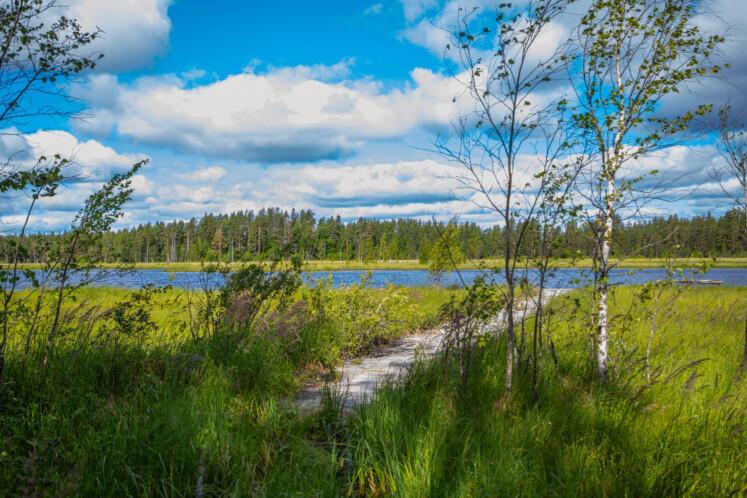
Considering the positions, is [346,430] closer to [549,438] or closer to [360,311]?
[549,438]

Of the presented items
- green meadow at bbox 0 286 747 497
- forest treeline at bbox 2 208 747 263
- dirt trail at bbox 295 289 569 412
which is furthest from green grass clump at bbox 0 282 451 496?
forest treeline at bbox 2 208 747 263

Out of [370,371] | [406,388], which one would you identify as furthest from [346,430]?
[370,371]

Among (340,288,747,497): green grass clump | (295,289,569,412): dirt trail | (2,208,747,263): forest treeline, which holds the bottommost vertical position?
(295,289,569,412): dirt trail

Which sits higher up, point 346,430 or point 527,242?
point 527,242

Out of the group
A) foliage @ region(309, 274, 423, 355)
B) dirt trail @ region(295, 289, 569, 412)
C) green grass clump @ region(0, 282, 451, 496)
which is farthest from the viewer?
foliage @ region(309, 274, 423, 355)

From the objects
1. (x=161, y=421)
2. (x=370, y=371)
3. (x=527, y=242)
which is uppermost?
(x=527, y=242)

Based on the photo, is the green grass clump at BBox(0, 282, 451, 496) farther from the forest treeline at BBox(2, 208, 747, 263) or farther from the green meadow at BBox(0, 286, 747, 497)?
the forest treeline at BBox(2, 208, 747, 263)

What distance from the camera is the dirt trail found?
4984 mm

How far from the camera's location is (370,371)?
6.92m

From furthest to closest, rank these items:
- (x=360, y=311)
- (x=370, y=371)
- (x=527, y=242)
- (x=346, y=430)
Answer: (x=360, y=311)
(x=370, y=371)
(x=527, y=242)
(x=346, y=430)

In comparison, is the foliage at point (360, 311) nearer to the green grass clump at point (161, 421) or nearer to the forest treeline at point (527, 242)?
the forest treeline at point (527, 242)

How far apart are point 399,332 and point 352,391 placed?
17.2 ft

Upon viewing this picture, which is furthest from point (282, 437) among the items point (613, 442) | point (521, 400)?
point (613, 442)

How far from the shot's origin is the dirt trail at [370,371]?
4.98 m
